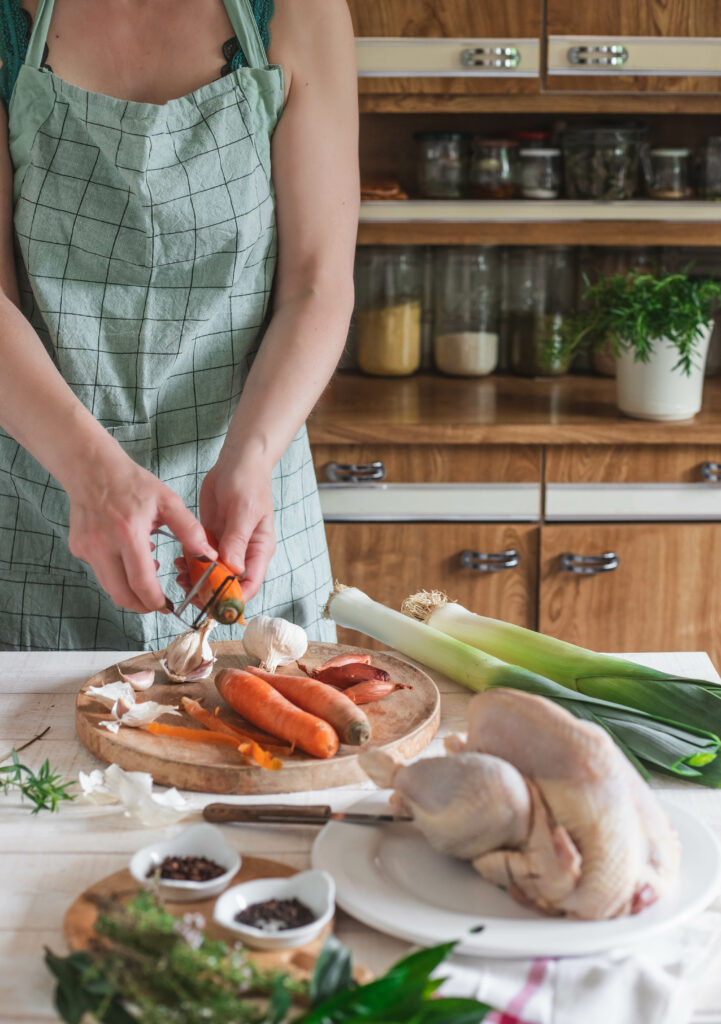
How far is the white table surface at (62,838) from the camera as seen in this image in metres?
0.69

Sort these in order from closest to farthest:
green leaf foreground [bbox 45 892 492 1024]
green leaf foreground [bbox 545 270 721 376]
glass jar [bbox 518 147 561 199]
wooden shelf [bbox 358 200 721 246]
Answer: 1. green leaf foreground [bbox 45 892 492 1024]
2. green leaf foreground [bbox 545 270 721 376]
3. wooden shelf [bbox 358 200 721 246]
4. glass jar [bbox 518 147 561 199]

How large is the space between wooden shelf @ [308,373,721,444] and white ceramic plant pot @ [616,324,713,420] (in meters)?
0.03

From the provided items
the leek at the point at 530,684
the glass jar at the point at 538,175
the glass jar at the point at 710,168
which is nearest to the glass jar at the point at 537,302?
the glass jar at the point at 538,175

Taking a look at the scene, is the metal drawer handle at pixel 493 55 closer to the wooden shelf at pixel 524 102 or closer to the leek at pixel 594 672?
the wooden shelf at pixel 524 102

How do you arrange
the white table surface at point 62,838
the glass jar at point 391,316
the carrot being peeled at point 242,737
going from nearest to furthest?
the white table surface at point 62,838 < the carrot being peeled at point 242,737 < the glass jar at point 391,316

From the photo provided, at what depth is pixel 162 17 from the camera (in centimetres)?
134

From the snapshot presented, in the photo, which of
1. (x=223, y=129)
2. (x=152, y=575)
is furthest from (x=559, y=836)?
(x=223, y=129)

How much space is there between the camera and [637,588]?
235cm

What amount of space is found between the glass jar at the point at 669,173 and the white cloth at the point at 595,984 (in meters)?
2.19

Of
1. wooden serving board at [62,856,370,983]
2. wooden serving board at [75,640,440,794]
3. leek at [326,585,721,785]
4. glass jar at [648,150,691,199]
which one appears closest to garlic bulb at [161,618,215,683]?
wooden serving board at [75,640,440,794]

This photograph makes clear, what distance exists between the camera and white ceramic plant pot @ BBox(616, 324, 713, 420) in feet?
7.47

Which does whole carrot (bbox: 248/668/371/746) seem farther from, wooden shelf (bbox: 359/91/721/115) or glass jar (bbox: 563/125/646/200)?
glass jar (bbox: 563/125/646/200)

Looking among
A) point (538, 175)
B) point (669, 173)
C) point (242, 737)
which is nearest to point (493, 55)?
point (538, 175)

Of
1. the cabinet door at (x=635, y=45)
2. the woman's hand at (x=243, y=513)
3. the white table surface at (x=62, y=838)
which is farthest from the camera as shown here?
the cabinet door at (x=635, y=45)
